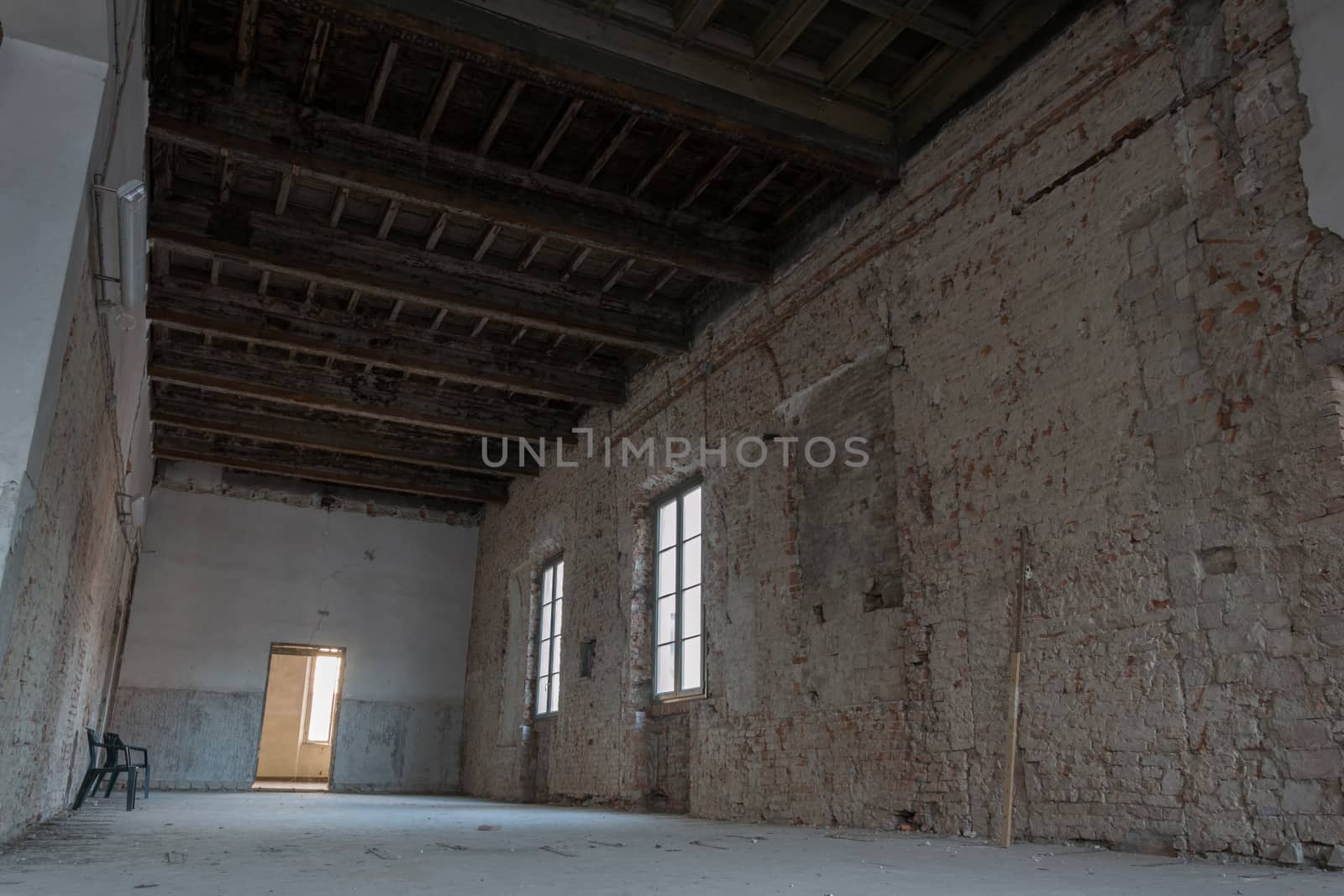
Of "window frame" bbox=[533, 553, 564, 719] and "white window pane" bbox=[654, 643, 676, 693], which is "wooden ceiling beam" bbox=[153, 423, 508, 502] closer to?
"window frame" bbox=[533, 553, 564, 719]

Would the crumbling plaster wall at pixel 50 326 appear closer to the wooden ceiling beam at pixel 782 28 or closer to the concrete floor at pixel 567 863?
the concrete floor at pixel 567 863

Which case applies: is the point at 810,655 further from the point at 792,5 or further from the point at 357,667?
the point at 357,667

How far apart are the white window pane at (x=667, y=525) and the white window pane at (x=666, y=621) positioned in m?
0.54

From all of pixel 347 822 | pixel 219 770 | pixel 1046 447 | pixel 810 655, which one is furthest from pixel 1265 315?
pixel 219 770

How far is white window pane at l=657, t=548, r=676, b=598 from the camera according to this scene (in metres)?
9.08

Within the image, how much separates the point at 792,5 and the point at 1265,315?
3.10 m

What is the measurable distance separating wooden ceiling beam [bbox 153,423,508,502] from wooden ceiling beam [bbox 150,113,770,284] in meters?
6.37

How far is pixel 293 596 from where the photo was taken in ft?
43.9

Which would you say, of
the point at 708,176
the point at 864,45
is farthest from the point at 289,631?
the point at 864,45

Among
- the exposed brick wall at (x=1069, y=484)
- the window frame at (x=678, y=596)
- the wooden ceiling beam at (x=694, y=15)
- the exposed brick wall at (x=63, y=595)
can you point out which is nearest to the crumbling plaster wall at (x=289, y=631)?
the exposed brick wall at (x=63, y=595)

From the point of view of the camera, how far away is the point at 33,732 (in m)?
5.34

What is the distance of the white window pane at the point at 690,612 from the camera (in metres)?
8.52

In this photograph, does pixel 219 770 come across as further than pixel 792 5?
Yes

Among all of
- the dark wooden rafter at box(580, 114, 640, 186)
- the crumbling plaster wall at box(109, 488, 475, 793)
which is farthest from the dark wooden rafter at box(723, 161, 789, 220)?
the crumbling plaster wall at box(109, 488, 475, 793)
